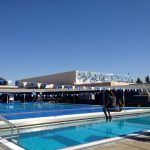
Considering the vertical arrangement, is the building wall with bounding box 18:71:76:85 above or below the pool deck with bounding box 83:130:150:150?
above

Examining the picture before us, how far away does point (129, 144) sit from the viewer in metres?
5.84

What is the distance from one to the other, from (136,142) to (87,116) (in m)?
8.17

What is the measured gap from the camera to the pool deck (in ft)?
18.1

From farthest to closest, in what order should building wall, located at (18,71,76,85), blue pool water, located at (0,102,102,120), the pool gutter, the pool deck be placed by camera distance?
1. building wall, located at (18,71,76,85)
2. the pool gutter
3. blue pool water, located at (0,102,102,120)
4. the pool deck

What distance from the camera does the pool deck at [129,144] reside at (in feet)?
18.1

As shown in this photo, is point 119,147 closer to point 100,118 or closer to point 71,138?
point 71,138

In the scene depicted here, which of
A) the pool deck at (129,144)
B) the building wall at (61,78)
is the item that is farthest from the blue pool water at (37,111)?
the building wall at (61,78)

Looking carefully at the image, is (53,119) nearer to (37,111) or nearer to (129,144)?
(37,111)

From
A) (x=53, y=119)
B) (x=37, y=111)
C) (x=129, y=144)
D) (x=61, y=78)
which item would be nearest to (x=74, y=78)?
(x=61, y=78)

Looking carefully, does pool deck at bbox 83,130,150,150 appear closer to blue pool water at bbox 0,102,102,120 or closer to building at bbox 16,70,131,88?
blue pool water at bbox 0,102,102,120

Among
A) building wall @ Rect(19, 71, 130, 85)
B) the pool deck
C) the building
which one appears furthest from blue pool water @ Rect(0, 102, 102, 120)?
building wall @ Rect(19, 71, 130, 85)

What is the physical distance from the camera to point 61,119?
1267 centimetres

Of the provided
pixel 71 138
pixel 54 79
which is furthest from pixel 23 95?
pixel 71 138

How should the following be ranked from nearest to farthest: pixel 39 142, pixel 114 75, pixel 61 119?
pixel 39 142 → pixel 61 119 → pixel 114 75
